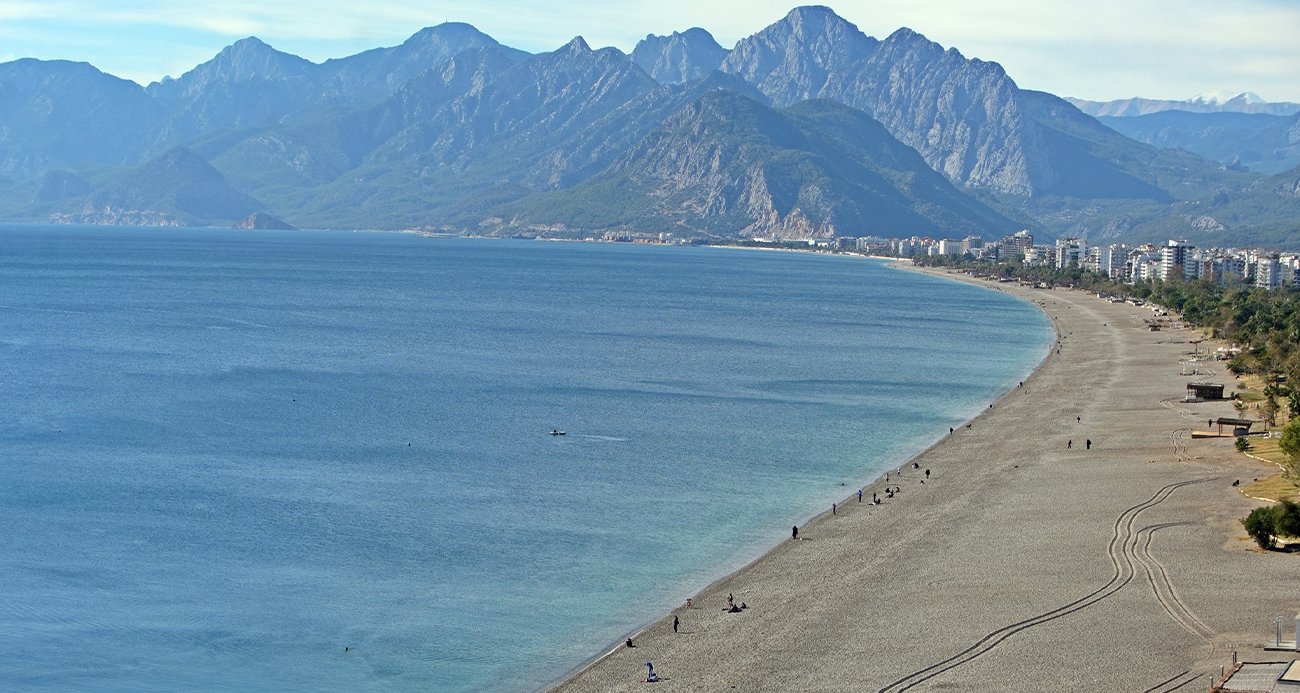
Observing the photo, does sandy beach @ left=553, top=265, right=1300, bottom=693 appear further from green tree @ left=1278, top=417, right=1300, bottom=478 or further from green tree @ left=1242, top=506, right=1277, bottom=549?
green tree @ left=1278, top=417, right=1300, bottom=478

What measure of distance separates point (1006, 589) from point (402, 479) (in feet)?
87.6

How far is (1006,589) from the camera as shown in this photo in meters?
39.0

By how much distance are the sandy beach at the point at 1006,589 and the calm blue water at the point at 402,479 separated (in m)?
2.89

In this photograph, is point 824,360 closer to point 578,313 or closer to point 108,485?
point 578,313

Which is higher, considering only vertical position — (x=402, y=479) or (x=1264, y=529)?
(x=1264, y=529)

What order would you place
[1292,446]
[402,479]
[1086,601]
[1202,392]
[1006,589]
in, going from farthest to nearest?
[1202,392]
[402,479]
[1292,446]
[1006,589]
[1086,601]

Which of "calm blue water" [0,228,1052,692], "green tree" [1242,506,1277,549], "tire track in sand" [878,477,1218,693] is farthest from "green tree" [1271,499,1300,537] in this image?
"calm blue water" [0,228,1052,692]

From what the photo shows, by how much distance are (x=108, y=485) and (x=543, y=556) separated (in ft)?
68.4

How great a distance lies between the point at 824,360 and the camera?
3947 inches

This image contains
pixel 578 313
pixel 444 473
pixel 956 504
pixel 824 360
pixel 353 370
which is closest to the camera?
pixel 956 504

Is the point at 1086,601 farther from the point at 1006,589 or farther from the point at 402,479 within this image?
the point at 402,479

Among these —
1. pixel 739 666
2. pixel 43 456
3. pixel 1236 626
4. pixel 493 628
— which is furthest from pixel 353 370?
pixel 1236 626

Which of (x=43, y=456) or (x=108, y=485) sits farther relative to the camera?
(x=43, y=456)

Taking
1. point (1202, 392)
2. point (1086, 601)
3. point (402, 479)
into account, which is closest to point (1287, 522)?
point (1086, 601)
